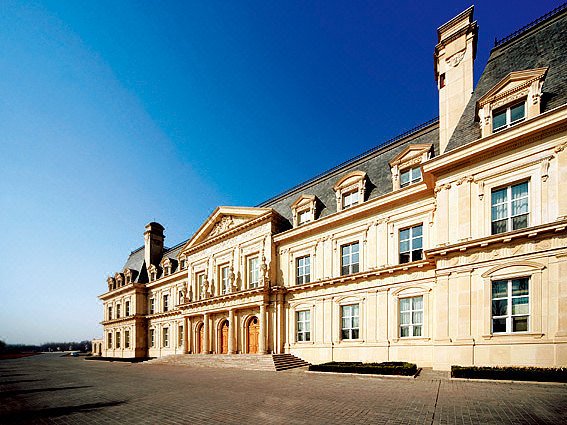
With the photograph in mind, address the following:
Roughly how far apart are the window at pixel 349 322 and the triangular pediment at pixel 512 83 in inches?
602

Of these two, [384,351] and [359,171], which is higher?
[359,171]

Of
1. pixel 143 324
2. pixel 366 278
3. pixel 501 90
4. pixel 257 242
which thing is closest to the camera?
pixel 501 90

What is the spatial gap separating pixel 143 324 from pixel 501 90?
51262 mm

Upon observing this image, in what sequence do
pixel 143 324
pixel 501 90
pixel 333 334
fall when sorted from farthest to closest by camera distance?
pixel 143 324, pixel 333 334, pixel 501 90

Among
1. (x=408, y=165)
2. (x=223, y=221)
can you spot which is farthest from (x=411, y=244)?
(x=223, y=221)

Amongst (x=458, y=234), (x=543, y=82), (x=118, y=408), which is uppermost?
(x=543, y=82)

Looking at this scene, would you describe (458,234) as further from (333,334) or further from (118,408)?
(118,408)

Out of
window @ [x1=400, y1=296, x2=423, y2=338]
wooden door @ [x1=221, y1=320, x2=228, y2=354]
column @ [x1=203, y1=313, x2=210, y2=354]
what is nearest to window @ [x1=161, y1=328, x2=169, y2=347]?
column @ [x1=203, y1=313, x2=210, y2=354]

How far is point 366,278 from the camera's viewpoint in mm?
22641

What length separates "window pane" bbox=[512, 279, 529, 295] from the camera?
14.8 metres

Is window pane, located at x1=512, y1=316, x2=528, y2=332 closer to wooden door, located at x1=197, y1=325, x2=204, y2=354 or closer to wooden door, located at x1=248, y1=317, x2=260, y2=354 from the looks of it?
wooden door, located at x1=248, y1=317, x2=260, y2=354

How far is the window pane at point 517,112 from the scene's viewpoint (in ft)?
53.4

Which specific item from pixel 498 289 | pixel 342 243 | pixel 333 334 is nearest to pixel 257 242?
pixel 342 243

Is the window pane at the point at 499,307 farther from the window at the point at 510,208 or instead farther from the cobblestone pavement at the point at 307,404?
the cobblestone pavement at the point at 307,404
